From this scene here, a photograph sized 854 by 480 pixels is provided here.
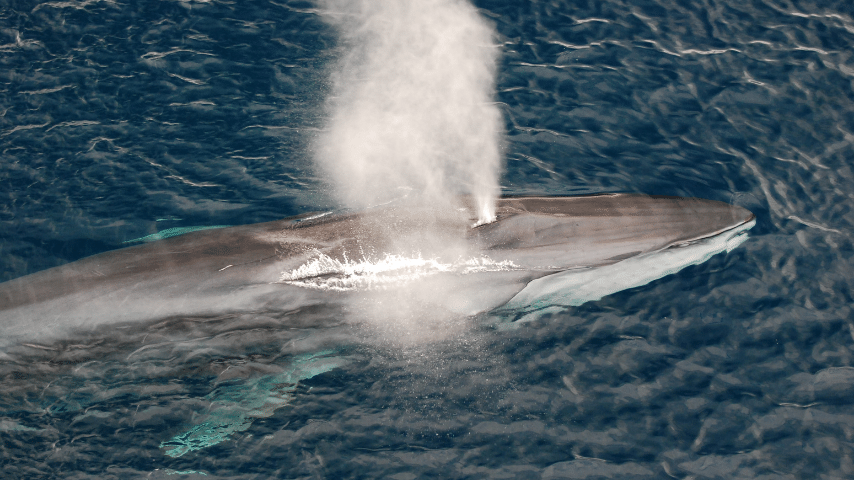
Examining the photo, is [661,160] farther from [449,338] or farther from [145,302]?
[145,302]

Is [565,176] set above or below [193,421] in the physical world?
above

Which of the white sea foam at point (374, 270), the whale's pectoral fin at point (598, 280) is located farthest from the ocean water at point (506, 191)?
the white sea foam at point (374, 270)

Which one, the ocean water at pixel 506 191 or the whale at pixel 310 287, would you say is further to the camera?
the ocean water at pixel 506 191

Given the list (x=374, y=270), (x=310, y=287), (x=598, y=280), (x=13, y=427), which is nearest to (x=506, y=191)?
(x=598, y=280)

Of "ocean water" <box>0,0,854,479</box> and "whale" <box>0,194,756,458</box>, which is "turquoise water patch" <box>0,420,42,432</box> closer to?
"ocean water" <box>0,0,854,479</box>

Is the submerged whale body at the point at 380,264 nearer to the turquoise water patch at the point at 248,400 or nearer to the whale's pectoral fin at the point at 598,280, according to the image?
the whale's pectoral fin at the point at 598,280

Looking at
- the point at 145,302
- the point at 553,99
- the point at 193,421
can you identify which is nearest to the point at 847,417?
the point at 553,99
